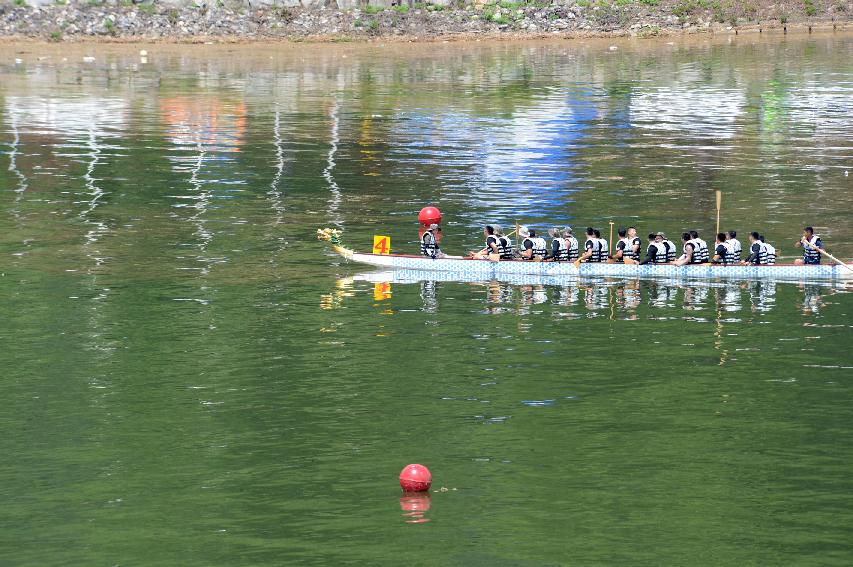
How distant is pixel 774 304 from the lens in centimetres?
5394

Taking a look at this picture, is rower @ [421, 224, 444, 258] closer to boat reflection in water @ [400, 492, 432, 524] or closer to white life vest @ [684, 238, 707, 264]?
white life vest @ [684, 238, 707, 264]

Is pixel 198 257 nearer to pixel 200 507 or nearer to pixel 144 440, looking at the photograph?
pixel 144 440

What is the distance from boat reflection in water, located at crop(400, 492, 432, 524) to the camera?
110ft

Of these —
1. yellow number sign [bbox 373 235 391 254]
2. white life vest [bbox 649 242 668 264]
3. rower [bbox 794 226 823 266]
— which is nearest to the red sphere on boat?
yellow number sign [bbox 373 235 391 254]

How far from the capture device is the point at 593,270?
2327 inches

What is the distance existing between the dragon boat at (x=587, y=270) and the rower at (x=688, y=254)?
7.9 inches

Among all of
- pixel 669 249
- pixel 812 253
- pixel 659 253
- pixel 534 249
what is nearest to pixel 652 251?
pixel 659 253

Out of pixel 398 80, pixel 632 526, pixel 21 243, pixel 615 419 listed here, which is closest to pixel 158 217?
pixel 21 243

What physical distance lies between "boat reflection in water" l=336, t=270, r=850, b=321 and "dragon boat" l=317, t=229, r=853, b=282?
316 millimetres

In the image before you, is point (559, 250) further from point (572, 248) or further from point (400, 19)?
point (400, 19)

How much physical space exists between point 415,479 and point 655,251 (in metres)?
26.5

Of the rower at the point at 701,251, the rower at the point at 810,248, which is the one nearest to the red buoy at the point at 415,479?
the rower at the point at 701,251

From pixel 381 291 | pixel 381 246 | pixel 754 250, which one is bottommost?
pixel 381 291

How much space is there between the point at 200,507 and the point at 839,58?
119 m
